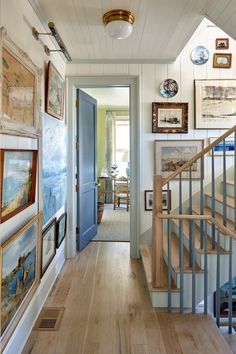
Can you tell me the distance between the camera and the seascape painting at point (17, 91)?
1.48 metres

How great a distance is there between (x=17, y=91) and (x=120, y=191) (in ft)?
16.3

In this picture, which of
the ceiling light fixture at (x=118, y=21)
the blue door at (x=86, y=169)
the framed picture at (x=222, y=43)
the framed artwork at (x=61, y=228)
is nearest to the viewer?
the ceiling light fixture at (x=118, y=21)

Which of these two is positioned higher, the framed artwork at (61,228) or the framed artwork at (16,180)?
the framed artwork at (16,180)

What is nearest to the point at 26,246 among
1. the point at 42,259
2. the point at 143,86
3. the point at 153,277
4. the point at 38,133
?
the point at 42,259

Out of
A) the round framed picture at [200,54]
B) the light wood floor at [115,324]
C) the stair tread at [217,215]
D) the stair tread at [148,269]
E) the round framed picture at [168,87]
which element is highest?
the round framed picture at [200,54]

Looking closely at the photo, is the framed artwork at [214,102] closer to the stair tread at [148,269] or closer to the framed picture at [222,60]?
the framed picture at [222,60]

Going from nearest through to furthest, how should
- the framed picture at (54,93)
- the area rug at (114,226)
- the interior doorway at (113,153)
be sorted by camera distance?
the framed picture at (54,93)
the area rug at (114,226)
the interior doorway at (113,153)

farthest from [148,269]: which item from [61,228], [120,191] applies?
[120,191]

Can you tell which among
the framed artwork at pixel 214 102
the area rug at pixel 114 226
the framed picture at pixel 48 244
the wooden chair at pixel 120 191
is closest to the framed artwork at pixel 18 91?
the framed picture at pixel 48 244

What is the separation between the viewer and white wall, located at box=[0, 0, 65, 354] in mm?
1552

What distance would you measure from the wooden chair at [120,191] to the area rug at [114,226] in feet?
1.15

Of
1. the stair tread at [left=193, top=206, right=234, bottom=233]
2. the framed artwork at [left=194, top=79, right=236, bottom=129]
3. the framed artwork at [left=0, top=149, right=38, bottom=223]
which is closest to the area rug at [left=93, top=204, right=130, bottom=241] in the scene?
the stair tread at [left=193, top=206, right=234, bottom=233]

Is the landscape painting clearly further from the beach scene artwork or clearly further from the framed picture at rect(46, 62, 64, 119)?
the beach scene artwork

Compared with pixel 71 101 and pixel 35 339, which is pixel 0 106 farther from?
pixel 71 101
